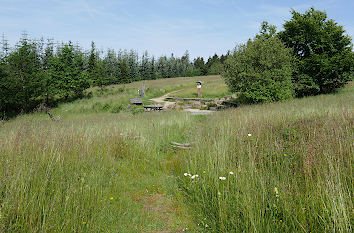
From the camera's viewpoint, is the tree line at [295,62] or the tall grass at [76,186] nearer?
the tall grass at [76,186]

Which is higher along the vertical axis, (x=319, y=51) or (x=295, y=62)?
(x=319, y=51)

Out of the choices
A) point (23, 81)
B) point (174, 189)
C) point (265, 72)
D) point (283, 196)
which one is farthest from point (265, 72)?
point (23, 81)

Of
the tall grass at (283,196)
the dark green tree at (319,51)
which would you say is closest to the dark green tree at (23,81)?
the tall grass at (283,196)

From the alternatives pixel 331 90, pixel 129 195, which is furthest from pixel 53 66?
pixel 331 90

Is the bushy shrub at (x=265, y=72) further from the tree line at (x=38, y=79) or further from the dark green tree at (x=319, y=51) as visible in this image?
the tree line at (x=38, y=79)

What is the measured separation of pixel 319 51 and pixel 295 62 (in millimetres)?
2217

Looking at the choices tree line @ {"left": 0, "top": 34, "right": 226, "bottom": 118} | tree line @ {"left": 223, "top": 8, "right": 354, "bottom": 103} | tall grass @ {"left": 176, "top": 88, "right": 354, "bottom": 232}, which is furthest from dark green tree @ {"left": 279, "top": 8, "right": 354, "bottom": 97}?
tall grass @ {"left": 176, "top": 88, "right": 354, "bottom": 232}

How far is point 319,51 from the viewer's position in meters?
18.2

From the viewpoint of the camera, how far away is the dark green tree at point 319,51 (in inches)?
674

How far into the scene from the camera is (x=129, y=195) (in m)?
3.82

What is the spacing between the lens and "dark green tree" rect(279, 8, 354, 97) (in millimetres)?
17120

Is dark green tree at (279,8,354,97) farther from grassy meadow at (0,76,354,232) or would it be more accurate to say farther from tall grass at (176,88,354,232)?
tall grass at (176,88,354,232)

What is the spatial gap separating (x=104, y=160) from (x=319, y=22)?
2123cm

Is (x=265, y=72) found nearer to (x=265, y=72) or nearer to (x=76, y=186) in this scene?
(x=265, y=72)
